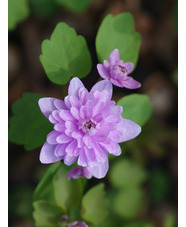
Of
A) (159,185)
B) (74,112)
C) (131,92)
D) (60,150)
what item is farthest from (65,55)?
(159,185)

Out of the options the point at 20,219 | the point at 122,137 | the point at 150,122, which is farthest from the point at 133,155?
the point at 122,137

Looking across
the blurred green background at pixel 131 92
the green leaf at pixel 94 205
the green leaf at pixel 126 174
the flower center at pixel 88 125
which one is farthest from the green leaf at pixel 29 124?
the green leaf at pixel 126 174

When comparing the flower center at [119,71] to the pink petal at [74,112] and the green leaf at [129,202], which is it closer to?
A: the pink petal at [74,112]

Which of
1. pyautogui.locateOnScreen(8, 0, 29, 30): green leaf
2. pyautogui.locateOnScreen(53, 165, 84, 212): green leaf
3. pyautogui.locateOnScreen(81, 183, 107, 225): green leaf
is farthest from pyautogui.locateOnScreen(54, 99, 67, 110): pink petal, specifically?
pyautogui.locateOnScreen(8, 0, 29, 30): green leaf

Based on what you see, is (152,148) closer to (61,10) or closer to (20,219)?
(20,219)

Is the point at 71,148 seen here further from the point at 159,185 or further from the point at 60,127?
the point at 159,185

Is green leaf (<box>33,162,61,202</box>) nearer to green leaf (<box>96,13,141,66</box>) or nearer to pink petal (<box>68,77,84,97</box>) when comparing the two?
pink petal (<box>68,77,84,97</box>)
